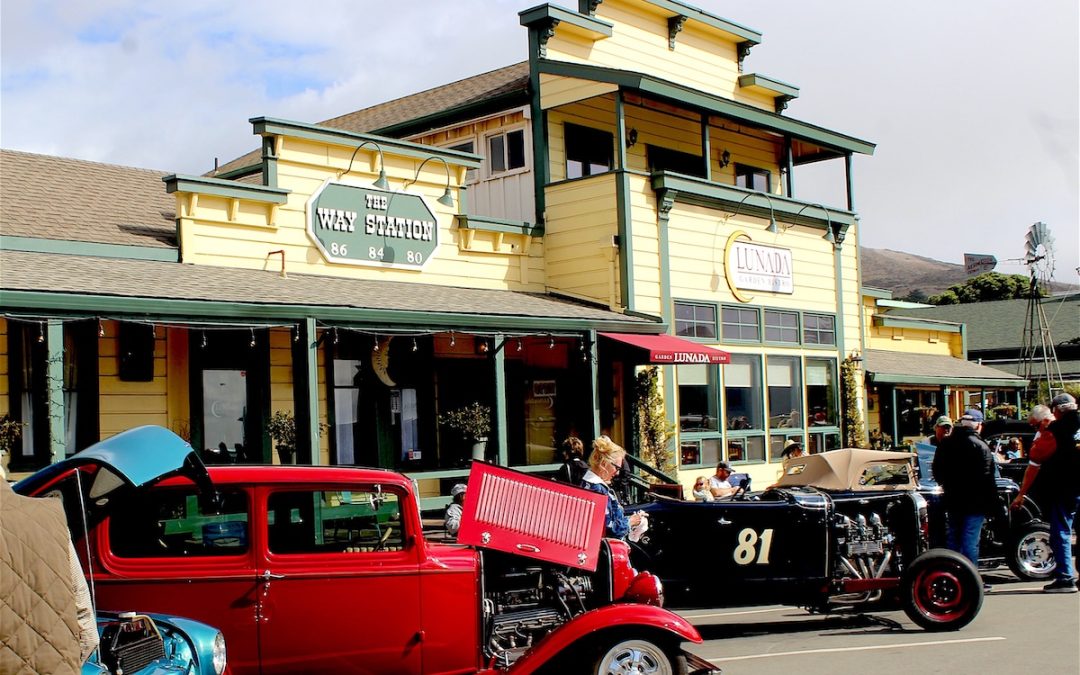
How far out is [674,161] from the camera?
2162 cm

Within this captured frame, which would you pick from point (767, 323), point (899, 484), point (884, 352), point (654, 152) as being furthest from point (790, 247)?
point (899, 484)

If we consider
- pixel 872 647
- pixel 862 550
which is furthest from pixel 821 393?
pixel 872 647

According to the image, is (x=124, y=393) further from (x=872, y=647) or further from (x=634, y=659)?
(x=872, y=647)

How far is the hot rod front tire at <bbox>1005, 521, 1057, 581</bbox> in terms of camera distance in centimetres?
1216

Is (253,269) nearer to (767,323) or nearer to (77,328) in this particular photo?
(77,328)

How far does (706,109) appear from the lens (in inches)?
746

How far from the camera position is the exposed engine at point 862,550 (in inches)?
383

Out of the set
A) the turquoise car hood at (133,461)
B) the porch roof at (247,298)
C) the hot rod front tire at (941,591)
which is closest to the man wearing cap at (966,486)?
the hot rod front tire at (941,591)

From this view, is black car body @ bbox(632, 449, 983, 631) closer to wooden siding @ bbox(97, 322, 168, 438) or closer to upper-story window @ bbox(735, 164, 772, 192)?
wooden siding @ bbox(97, 322, 168, 438)

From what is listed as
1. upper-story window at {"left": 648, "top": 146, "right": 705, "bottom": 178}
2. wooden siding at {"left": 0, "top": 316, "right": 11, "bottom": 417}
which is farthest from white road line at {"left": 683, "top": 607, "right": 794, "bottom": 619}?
upper-story window at {"left": 648, "top": 146, "right": 705, "bottom": 178}

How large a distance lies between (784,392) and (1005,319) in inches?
1266

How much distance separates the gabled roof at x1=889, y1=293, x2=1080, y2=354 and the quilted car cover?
4459 centimetres

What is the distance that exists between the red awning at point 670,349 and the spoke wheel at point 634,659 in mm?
A: 9609

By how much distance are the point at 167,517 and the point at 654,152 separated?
15.9 metres
